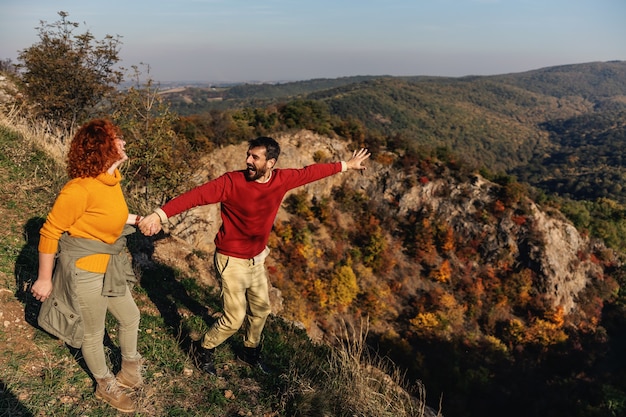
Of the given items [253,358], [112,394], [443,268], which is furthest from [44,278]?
[443,268]

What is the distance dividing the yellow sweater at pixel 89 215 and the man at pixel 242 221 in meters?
0.36

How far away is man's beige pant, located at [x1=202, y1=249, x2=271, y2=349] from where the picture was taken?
10.1ft

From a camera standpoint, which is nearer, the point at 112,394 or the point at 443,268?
the point at 112,394

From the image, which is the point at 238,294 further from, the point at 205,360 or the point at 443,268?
the point at 443,268

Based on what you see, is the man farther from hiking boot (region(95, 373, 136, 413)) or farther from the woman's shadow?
the woman's shadow

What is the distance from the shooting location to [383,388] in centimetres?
370

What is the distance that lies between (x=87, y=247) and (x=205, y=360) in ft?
5.85

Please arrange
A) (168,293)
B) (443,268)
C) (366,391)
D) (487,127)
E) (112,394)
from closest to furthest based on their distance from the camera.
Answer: (112,394), (366,391), (168,293), (443,268), (487,127)

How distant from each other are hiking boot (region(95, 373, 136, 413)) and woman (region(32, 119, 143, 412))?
0.13m

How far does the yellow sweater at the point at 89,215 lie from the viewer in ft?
6.75

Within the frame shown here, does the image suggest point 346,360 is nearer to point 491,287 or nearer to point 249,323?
point 249,323

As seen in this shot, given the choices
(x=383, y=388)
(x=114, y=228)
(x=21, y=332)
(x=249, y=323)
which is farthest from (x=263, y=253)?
(x=21, y=332)

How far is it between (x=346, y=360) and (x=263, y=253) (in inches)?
61.4

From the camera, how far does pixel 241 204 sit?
118 inches
